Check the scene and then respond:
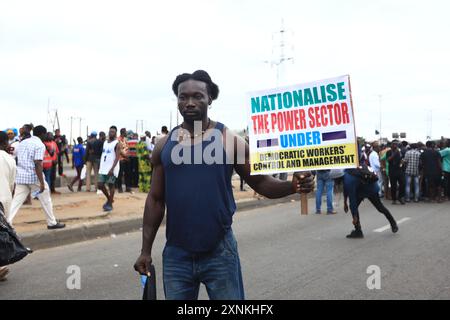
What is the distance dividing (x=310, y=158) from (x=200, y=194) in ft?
2.04

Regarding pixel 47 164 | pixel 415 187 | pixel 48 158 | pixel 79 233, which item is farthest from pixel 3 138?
pixel 415 187

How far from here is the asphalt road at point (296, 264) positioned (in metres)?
5.34

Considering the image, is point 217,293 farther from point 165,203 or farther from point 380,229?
point 380,229

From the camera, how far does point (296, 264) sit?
21.7 feet

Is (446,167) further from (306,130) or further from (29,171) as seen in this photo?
(306,130)

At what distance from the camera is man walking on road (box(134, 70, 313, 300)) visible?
107 inches

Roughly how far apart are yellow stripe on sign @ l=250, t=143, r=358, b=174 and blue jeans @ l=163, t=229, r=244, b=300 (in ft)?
1.51

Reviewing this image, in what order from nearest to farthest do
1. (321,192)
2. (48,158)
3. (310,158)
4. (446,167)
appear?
(310,158) < (48,158) < (321,192) < (446,167)

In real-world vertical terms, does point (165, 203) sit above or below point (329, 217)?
above

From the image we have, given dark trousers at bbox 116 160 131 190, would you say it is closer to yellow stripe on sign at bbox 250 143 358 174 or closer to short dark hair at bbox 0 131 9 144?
short dark hair at bbox 0 131 9 144

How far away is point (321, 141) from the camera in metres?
2.69
